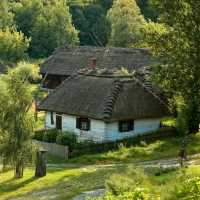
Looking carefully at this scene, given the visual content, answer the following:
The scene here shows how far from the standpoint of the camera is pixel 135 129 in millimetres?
48188

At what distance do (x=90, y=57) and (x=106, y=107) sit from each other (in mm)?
28506

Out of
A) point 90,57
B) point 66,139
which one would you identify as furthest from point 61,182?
point 90,57

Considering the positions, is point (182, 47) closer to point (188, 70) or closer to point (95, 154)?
point (188, 70)

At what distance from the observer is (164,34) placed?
39531 millimetres

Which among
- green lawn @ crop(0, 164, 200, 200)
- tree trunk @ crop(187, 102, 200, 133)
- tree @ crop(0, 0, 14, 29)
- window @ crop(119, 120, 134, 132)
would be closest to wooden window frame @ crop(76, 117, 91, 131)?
window @ crop(119, 120, 134, 132)

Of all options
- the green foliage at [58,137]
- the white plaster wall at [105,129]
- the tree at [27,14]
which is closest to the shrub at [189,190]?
the green foliage at [58,137]

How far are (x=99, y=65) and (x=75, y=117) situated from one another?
23674 millimetres

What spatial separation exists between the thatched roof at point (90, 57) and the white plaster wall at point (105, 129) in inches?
786

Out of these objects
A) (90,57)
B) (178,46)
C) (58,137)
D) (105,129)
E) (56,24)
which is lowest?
(58,137)

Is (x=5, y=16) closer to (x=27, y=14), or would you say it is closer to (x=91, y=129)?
(x=27, y=14)

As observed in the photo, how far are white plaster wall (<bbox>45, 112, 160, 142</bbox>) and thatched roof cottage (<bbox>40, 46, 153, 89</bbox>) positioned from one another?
67.1 feet

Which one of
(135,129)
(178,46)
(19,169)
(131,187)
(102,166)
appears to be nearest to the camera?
(131,187)

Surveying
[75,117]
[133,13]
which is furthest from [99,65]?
[133,13]

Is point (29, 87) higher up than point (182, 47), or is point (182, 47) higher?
point (182, 47)
